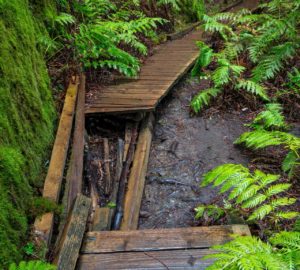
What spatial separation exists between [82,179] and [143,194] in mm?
879

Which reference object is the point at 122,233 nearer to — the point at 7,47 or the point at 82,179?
the point at 82,179

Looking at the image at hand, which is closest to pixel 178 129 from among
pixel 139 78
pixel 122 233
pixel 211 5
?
pixel 139 78

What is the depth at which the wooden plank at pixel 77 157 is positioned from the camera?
3809 mm

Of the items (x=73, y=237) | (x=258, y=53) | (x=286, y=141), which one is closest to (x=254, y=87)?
(x=258, y=53)

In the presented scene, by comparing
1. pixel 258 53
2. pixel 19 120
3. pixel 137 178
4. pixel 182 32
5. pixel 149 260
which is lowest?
pixel 137 178

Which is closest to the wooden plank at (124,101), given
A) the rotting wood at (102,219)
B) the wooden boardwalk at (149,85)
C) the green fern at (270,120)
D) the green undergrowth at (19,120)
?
the wooden boardwalk at (149,85)

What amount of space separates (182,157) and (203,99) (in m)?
1.40

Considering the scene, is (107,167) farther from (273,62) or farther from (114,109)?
(273,62)

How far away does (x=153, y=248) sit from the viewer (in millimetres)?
3074

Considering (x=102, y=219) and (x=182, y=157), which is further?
(x=182, y=157)

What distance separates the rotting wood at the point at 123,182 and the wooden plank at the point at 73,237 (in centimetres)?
63

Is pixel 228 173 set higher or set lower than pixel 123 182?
higher

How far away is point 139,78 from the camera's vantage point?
23.0 feet

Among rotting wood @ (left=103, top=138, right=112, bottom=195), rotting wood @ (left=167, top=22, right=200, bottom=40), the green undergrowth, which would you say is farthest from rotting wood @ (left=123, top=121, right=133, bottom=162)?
rotting wood @ (left=167, top=22, right=200, bottom=40)
